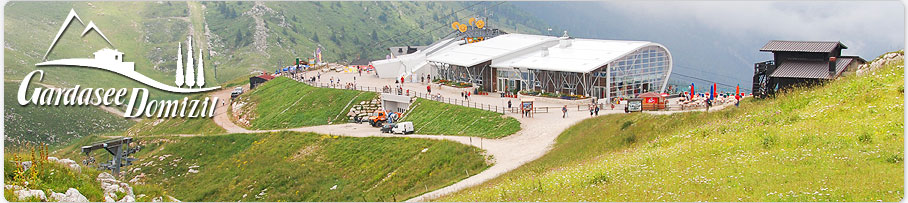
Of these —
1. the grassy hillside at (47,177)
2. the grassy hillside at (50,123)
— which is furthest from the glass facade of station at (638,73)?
the grassy hillside at (50,123)

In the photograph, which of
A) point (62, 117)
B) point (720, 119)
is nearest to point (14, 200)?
point (720, 119)

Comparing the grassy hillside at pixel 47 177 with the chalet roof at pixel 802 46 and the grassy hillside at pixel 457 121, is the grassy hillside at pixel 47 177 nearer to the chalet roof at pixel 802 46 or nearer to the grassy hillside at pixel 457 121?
the grassy hillside at pixel 457 121

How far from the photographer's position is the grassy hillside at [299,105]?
79931 mm

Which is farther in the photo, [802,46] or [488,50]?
[488,50]

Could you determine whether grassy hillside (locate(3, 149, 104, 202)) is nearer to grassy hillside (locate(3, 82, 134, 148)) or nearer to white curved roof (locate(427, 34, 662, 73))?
white curved roof (locate(427, 34, 662, 73))

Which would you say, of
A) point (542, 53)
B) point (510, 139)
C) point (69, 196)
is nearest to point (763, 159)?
point (69, 196)

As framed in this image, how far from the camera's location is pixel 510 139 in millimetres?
54781

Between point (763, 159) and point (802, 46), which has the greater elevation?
point (802, 46)

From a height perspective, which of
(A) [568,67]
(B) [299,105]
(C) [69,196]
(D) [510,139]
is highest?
(A) [568,67]

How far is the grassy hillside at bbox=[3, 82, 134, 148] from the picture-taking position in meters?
93.8

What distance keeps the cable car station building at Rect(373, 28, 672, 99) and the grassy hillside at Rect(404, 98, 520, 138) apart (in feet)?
35.0

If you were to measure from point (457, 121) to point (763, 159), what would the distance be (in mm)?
36818

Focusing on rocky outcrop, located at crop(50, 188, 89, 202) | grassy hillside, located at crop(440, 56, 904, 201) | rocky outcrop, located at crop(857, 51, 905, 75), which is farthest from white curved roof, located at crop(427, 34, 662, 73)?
rocky outcrop, located at crop(50, 188, 89, 202)

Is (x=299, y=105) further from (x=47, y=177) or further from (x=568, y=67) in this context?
(x=47, y=177)
